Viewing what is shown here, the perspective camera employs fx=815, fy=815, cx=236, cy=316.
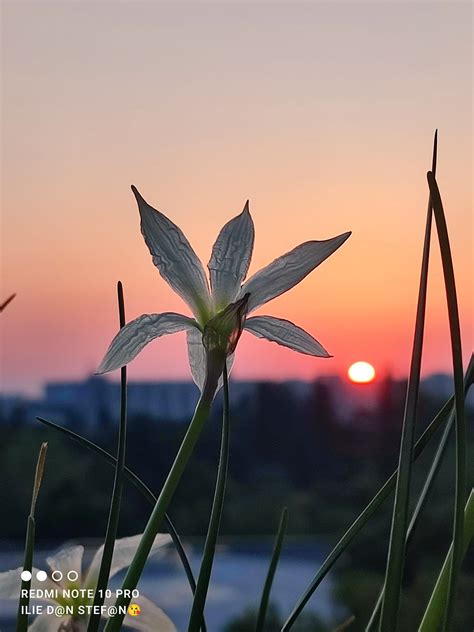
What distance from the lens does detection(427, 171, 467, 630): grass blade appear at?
155mm

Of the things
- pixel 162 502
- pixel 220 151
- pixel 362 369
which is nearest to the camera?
pixel 162 502

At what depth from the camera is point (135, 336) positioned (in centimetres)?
18

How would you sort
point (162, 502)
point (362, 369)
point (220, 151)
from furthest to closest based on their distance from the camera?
1. point (362, 369)
2. point (220, 151)
3. point (162, 502)

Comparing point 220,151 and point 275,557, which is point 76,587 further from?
point 220,151

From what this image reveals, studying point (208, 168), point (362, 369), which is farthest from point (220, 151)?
point (362, 369)

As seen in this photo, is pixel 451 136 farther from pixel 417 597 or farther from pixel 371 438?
pixel 417 597

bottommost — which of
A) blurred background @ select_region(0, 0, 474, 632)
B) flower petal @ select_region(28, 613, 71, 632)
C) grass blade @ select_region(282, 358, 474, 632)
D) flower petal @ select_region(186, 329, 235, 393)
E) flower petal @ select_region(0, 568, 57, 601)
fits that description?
flower petal @ select_region(28, 613, 71, 632)

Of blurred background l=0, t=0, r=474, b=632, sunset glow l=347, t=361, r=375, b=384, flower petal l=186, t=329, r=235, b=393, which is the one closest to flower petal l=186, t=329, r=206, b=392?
flower petal l=186, t=329, r=235, b=393

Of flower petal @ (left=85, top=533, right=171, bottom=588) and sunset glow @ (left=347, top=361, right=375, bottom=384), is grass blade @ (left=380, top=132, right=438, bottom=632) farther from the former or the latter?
sunset glow @ (left=347, top=361, right=375, bottom=384)

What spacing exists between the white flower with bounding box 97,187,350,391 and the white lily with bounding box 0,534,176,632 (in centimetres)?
6

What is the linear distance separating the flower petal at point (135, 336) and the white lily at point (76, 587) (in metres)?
0.06

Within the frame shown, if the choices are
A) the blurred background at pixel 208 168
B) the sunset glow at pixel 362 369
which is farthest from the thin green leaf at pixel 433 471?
the sunset glow at pixel 362 369

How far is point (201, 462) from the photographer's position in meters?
1.79

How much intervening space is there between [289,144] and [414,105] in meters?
0.16
